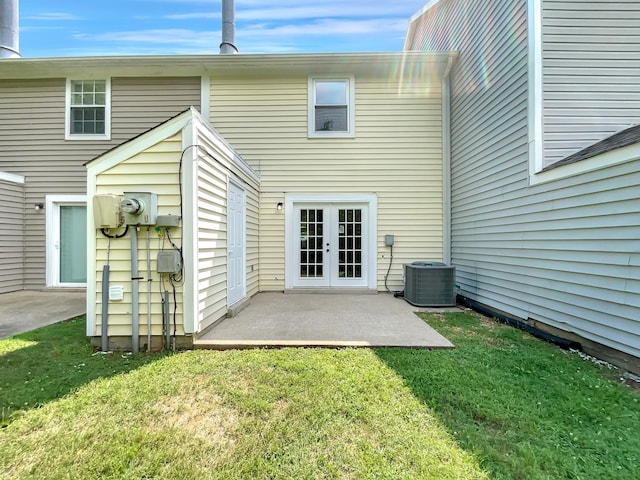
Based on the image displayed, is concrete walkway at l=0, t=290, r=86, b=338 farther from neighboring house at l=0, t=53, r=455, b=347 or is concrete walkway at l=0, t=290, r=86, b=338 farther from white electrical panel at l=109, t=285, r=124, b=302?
white electrical panel at l=109, t=285, r=124, b=302

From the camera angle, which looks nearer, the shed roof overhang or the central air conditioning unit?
the central air conditioning unit

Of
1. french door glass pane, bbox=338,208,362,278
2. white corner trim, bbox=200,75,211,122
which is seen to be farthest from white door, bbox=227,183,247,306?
white corner trim, bbox=200,75,211,122

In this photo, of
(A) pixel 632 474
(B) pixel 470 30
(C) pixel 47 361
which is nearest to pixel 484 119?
(B) pixel 470 30

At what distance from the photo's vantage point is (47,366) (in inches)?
111

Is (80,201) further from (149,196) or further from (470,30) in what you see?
(470,30)

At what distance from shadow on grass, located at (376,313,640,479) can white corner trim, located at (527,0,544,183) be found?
237 cm

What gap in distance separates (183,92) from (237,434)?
7.03m

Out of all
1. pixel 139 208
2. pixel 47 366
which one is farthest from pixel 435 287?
A: pixel 47 366

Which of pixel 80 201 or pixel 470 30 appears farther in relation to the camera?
pixel 80 201

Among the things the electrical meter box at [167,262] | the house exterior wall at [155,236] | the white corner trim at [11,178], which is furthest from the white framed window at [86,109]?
the electrical meter box at [167,262]

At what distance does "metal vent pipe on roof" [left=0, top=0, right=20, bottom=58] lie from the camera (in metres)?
7.17

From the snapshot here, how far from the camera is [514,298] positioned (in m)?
4.31

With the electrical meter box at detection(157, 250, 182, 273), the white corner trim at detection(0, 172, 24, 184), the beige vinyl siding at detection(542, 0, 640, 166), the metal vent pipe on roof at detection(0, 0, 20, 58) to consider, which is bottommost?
the electrical meter box at detection(157, 250, 182, 273)

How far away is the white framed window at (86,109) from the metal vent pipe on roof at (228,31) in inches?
128
